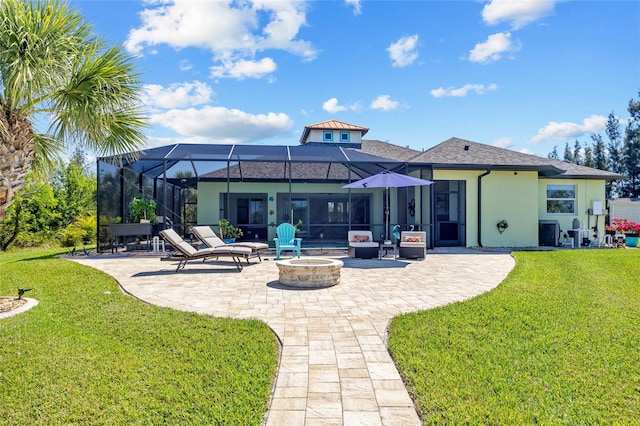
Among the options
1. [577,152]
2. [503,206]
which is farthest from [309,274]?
[577,152]

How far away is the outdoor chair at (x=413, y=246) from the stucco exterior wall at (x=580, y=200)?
7768 millimetres

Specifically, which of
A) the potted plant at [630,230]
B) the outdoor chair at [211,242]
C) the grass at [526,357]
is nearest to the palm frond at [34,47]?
the outdoor chair at [211,242]

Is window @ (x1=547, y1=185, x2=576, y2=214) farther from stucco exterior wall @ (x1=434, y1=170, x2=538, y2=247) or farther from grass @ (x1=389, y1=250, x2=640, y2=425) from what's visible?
grass @ (x1=389, y1=250, x2=640, y2=425)

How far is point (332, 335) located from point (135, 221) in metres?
9.84

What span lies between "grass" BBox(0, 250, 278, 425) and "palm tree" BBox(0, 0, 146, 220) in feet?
6.35

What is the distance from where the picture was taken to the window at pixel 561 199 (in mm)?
14828

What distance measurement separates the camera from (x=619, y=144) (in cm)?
3350

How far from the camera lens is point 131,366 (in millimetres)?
3080

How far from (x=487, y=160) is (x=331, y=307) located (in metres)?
10.8

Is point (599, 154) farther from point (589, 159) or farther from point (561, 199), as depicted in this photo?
point (561, 199)

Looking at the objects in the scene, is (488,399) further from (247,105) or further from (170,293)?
(247,105)

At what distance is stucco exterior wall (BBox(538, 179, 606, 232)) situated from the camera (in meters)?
14.7

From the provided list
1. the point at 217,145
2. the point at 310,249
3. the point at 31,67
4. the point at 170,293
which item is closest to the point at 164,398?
the point at 170,293

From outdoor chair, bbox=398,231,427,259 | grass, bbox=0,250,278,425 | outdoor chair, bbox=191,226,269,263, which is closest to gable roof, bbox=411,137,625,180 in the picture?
outdoor chair, bbox=398,231,427,259
